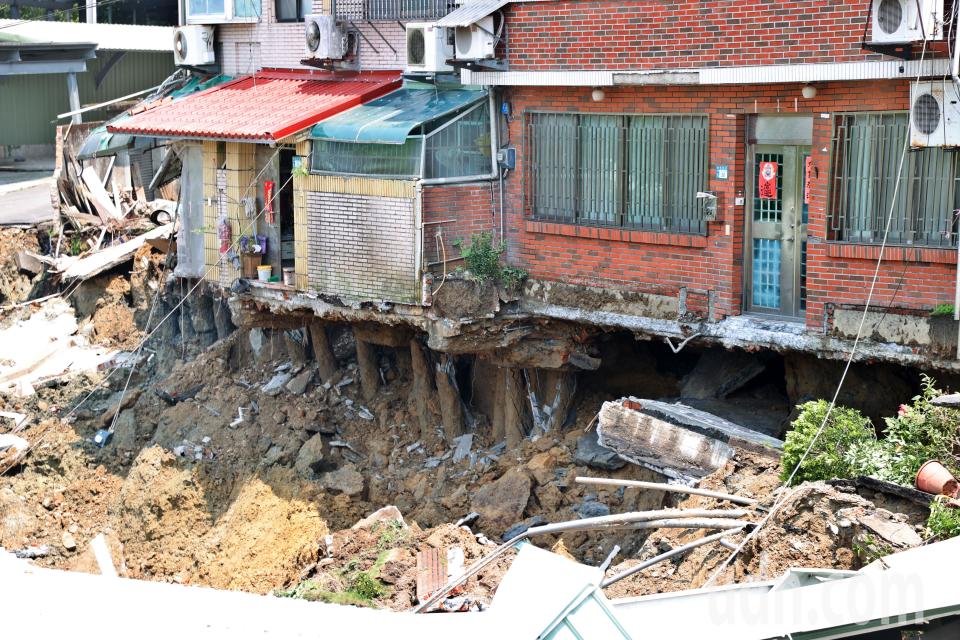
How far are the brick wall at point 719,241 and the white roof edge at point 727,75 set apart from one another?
0.27 metres

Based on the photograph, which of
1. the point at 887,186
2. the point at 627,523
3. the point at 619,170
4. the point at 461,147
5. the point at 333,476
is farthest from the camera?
the point at 333,476

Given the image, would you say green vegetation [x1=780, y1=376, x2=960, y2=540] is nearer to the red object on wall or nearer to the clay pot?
the clay pot

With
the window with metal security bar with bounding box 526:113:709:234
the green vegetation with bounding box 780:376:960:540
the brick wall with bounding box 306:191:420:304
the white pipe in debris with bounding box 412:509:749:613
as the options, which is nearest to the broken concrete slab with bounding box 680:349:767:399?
the window with metal security bar with bounding box 526:113:709:234

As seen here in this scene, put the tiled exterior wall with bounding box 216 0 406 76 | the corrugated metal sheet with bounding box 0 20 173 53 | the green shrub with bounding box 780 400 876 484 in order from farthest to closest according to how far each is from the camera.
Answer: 1. the corrugated metal sheet with bounding box 0 20 173 53
2. the tiled exterior wall with bounding box 216 0 406 76
3. the green shrub with bounding box 780 400 876 484

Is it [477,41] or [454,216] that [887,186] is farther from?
[454,216]

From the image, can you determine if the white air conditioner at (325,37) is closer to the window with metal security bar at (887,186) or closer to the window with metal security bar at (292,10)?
the window with metal security bar at (292,10)

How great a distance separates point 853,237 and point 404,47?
7240 mm

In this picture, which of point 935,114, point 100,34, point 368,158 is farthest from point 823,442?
point 100,34

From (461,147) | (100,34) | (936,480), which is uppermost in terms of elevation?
(100,34)

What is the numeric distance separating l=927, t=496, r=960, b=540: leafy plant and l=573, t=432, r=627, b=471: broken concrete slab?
5.09 meters

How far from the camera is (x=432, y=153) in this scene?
615 inches

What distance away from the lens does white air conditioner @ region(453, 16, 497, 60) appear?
49.9 ft

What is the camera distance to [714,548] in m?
12.1

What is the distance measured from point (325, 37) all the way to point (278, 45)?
6.22 feet
